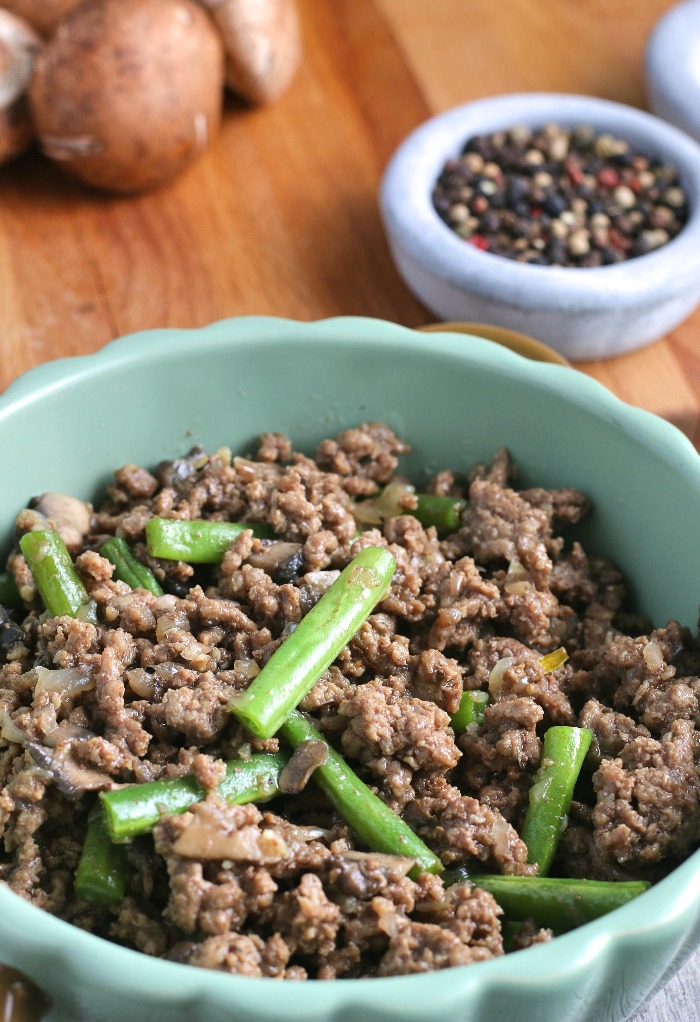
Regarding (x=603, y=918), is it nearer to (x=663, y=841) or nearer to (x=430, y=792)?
(x=663, y=841)

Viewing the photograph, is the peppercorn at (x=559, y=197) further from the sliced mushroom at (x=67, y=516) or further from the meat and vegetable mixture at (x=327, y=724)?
the sliced mushroom at (x=67, y=516)

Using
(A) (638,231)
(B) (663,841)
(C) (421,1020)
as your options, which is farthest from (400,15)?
(C) (421,1020)

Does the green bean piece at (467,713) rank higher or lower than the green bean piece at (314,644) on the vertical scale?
lower

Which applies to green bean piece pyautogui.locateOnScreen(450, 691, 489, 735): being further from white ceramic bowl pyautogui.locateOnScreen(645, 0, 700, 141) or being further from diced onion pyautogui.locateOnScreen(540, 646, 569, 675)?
white ceramic bowl pyautogui.locateOnScreen(645, 0, 700, 141)

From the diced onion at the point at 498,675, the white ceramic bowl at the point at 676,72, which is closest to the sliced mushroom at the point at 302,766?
the diced onion at the point at 498,675

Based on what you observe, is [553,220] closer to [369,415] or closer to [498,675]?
[369,415]

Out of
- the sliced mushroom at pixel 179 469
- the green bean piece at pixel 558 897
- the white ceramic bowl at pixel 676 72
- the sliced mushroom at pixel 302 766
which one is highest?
the white ceramic bowl at pixel 676 72
